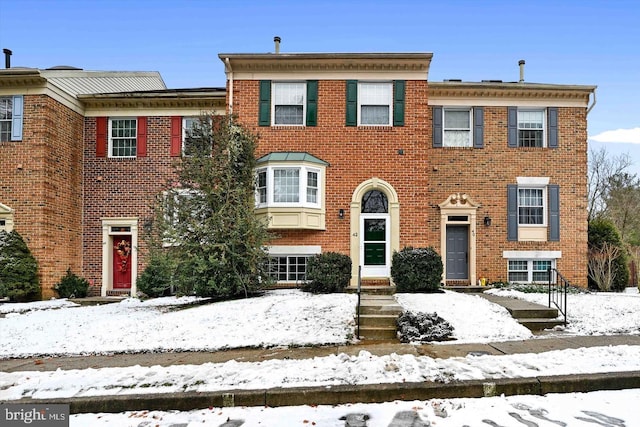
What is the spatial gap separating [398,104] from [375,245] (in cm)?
441

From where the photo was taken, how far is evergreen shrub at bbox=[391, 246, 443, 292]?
40.8 ft

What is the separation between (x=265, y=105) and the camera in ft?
46.6

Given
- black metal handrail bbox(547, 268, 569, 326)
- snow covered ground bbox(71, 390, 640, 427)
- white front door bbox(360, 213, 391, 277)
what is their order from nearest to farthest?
snow covered ground bbox(71, 390, 640, 427)
black metal handrail bbox(547, 268, 569, 326)
white front door bbox(360, 213, 391, 277)

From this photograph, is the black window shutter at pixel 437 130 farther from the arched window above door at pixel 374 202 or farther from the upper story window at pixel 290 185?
the upper story window at pixel 290 185

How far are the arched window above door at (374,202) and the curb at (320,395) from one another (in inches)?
349

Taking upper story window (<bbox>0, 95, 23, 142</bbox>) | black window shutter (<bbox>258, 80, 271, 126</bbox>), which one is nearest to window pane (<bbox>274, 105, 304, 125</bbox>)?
black window shutter (<bbox>258, 80, 271, 126</bbox>)

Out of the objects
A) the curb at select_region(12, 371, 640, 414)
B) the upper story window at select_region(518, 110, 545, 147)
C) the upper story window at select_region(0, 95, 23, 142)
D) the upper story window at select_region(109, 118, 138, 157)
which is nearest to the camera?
the curb at select_region(12, 371, 640, 414)

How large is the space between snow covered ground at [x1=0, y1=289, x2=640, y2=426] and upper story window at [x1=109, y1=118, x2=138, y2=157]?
5.82 m

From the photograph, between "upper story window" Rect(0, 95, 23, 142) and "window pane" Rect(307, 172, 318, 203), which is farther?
"upper story window" Rect(0, 95, 23, 142)

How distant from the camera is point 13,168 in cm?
1447

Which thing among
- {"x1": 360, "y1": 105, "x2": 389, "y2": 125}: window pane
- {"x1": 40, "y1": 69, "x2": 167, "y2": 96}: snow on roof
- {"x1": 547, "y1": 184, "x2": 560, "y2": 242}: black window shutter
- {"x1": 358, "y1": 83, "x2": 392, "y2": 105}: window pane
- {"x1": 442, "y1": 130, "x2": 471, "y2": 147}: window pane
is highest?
{"x1": 40, "y1": 69, "x2": 167, "y2": 96}: snow on roof

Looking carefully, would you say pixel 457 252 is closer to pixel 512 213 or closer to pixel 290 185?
pixel 512 213

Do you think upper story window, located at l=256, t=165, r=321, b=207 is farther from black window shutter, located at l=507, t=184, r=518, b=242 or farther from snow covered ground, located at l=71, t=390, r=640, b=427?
snow covered ground, located at l=71, t=390, r=640, b=427

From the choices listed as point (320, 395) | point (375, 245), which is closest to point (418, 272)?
point (375, 245)
